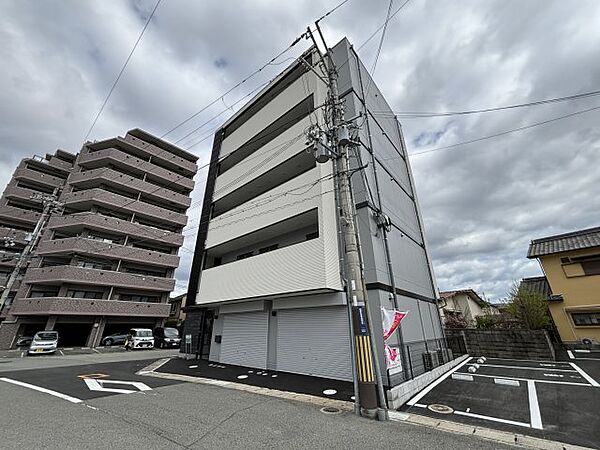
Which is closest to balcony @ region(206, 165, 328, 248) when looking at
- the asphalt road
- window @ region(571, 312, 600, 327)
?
the asphalt road

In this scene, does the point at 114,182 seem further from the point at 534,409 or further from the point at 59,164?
the point at 534,409

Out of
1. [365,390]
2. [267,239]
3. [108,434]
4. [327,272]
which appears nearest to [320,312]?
[327,272]

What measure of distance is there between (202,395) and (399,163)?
1373 cm

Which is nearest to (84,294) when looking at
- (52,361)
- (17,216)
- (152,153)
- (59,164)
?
(52,361)

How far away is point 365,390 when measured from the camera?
4.89 meters

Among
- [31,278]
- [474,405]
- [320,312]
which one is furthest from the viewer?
[31,278]

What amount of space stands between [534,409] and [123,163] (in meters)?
32.6

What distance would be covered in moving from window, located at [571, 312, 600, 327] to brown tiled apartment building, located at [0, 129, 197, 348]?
1164 inches

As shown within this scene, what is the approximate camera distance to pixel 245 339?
11297 mm

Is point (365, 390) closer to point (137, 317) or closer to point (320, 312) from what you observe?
point (320, 312)

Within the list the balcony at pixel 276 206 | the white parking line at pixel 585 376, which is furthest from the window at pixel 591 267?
the balcony at pixel 276 206

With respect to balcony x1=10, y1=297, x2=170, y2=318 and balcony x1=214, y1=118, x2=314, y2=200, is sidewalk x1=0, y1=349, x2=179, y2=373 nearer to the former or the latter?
balcony x1=10, y1=297, x2=170, y2=318

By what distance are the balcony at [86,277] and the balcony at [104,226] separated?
152 inches

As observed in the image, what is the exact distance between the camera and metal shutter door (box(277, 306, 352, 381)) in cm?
820
